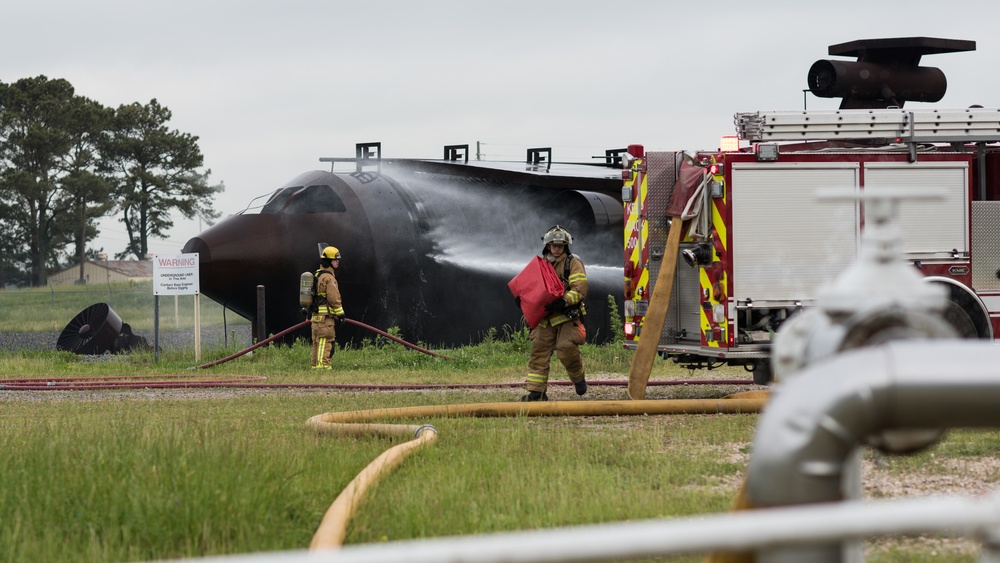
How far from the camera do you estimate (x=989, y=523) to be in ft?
7.75

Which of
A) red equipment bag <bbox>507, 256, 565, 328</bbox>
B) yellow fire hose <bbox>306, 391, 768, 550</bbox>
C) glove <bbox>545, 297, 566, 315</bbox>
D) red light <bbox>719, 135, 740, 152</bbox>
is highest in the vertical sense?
red light <bbox>719, 135, 740, 152</bbox>

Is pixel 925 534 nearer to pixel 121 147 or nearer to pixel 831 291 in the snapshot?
pixel 831 291

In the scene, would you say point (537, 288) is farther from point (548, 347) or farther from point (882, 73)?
point (882, 73)

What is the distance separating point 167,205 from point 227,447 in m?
56.5

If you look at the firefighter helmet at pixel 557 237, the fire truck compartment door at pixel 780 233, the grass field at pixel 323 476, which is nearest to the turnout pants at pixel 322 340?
the grass field at pixel 323 476

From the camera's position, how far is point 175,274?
60.4 feet

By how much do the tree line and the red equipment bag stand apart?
47070 millimetres

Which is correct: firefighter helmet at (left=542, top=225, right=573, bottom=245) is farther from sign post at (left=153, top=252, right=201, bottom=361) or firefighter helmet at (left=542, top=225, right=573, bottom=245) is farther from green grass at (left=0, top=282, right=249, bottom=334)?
green grass at (left=0, top=282, right=249, bottom=334)

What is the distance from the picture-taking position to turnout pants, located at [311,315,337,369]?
16.9 m

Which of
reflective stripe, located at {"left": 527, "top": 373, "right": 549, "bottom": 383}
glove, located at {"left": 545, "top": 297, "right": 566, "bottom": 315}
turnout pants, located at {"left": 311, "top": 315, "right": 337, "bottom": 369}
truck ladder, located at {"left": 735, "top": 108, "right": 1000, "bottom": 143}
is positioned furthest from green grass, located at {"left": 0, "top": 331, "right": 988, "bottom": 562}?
turnout pants, located at {"left": 311, "top": 315, "right": 337, "bottom": 369}

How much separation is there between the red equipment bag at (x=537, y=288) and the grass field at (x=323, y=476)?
1.32 m

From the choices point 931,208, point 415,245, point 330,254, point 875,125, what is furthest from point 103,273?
point 931,208

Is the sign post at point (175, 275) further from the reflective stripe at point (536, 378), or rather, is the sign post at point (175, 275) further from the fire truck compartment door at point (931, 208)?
the fire truck compartment door at point (931, 208)

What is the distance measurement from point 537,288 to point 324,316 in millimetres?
5654
